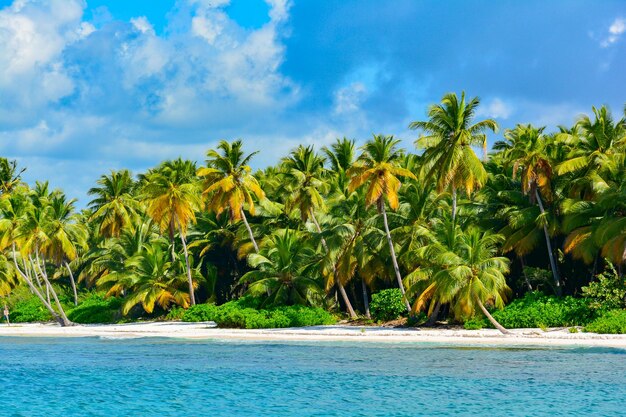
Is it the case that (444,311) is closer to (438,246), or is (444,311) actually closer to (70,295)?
(438,246)

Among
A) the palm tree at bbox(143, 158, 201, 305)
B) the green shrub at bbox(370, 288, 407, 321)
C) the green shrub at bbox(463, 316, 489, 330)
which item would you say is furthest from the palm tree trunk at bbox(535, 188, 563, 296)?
the palm tree at bbox(143, 158, 201, 305)

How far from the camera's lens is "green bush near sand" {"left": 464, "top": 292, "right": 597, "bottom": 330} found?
34562mm

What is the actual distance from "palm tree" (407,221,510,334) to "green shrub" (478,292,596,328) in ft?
4.01

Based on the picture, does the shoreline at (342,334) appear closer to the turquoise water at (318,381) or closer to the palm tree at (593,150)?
the turquoise water at (318,381)

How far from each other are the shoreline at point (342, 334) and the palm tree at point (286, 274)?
2.33 meters

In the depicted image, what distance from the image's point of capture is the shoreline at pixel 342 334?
3155 cm

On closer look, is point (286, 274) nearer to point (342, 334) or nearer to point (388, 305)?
point (388, 305)

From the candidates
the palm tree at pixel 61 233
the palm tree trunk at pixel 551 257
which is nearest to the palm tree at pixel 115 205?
the palm tree at pixel 61 233

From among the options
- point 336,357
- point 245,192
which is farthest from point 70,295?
point 336,357

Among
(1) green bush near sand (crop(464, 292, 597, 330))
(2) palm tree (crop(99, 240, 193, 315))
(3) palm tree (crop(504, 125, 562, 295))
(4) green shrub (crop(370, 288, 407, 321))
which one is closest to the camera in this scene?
(1) green bush near sand (crop(464, 292, 597, 330))

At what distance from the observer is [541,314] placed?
115 ft

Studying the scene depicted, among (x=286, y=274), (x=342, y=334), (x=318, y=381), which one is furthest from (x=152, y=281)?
(x=318, y=381)

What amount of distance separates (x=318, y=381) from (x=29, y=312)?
41648mm

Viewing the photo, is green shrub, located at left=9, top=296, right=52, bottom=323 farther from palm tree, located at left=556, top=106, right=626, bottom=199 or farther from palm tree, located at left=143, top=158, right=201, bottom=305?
palm tree, located at left=556, top=106, right=626, bottom=199
